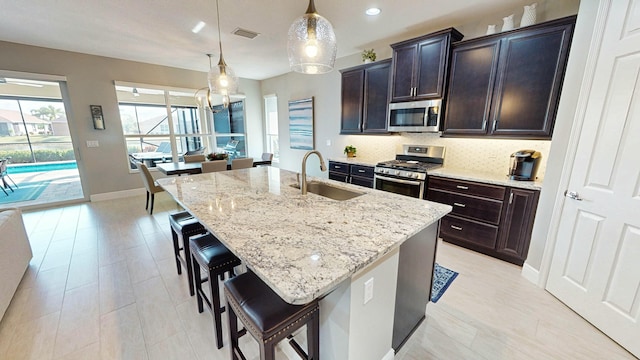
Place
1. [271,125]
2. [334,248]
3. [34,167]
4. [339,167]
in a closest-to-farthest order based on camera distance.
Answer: [334,248]
[339,167]
[34,167]
[271,125]

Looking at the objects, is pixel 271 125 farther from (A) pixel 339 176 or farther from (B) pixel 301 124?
(A) pixel 339 176

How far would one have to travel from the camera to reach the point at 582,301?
180 cm

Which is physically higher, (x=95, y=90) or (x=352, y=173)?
(x=95, y=90)

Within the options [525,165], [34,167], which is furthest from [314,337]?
[34,167]

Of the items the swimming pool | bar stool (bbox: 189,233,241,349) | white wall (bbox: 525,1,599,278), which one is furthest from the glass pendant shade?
the swimming pool

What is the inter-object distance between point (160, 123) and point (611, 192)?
7036 millimetres

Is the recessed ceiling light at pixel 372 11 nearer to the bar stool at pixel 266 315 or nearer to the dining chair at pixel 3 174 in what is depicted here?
the bar stool at pixel 266 315

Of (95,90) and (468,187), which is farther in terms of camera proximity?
(95,90)

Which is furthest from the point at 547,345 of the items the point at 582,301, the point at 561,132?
the point at 561,132

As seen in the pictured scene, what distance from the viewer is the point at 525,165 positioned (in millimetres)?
2447

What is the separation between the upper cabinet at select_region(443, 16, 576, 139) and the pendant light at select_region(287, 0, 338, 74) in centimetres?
195

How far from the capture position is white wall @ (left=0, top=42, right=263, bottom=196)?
152 inches

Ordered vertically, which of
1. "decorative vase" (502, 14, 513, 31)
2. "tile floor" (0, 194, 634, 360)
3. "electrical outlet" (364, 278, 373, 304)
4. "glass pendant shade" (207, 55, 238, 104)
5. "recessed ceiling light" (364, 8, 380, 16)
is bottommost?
"tile floor" (0, 194, 634, 360)

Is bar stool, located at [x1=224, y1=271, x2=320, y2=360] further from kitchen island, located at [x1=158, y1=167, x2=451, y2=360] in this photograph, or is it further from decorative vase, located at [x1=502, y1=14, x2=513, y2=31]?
decorative vase, located at [x1=502, y1=14, x2=513, y2=31]
